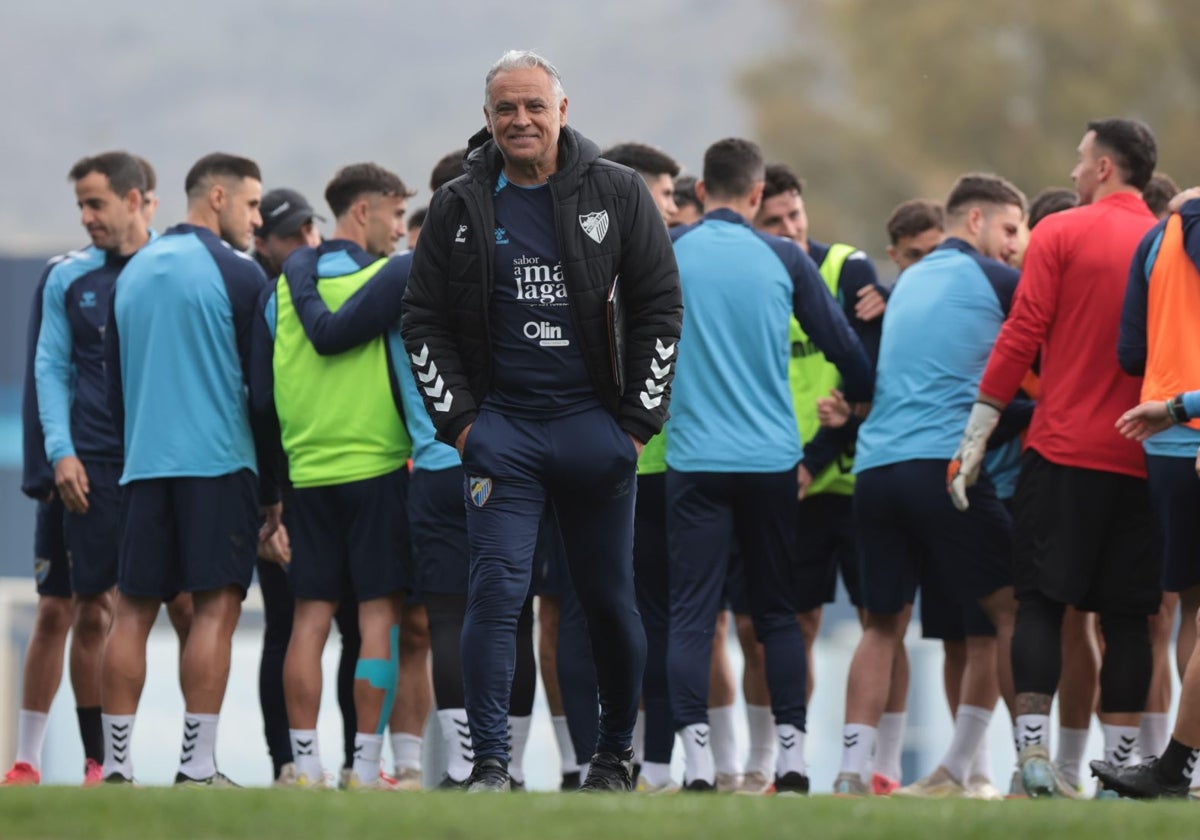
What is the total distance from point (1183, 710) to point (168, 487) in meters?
3.98

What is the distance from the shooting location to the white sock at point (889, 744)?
998 centimetres

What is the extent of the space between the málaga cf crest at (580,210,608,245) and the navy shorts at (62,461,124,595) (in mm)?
3208

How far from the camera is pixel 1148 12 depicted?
212 feet

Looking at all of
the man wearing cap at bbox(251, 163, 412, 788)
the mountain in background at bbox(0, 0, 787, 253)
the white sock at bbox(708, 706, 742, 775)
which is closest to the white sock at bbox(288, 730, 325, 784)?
the man wearing cap at bbox(251, 163, 412, 788)

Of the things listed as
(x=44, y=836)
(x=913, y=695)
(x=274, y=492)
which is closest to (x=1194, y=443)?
(x=274, y=492)

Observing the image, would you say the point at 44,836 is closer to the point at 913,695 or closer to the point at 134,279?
the point at 134,279

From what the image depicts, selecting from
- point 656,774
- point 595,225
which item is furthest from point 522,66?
point 656,774

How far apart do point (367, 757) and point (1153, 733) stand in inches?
124

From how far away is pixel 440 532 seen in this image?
8.70 m

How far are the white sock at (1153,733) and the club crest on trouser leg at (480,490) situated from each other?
3.19 m

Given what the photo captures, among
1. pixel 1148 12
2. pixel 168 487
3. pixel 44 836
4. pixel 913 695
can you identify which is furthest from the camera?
pixel 1148 12

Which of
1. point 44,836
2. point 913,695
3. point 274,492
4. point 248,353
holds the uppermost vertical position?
point 248,353

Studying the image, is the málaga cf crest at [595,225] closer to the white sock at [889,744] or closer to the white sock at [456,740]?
the white sock at [456,740]

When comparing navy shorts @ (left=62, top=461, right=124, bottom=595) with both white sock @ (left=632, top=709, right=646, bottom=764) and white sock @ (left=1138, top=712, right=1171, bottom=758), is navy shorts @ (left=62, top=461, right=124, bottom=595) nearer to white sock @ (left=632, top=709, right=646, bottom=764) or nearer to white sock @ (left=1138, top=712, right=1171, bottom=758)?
white sock @ (left=632, top=709, right=646, bottom=764)
